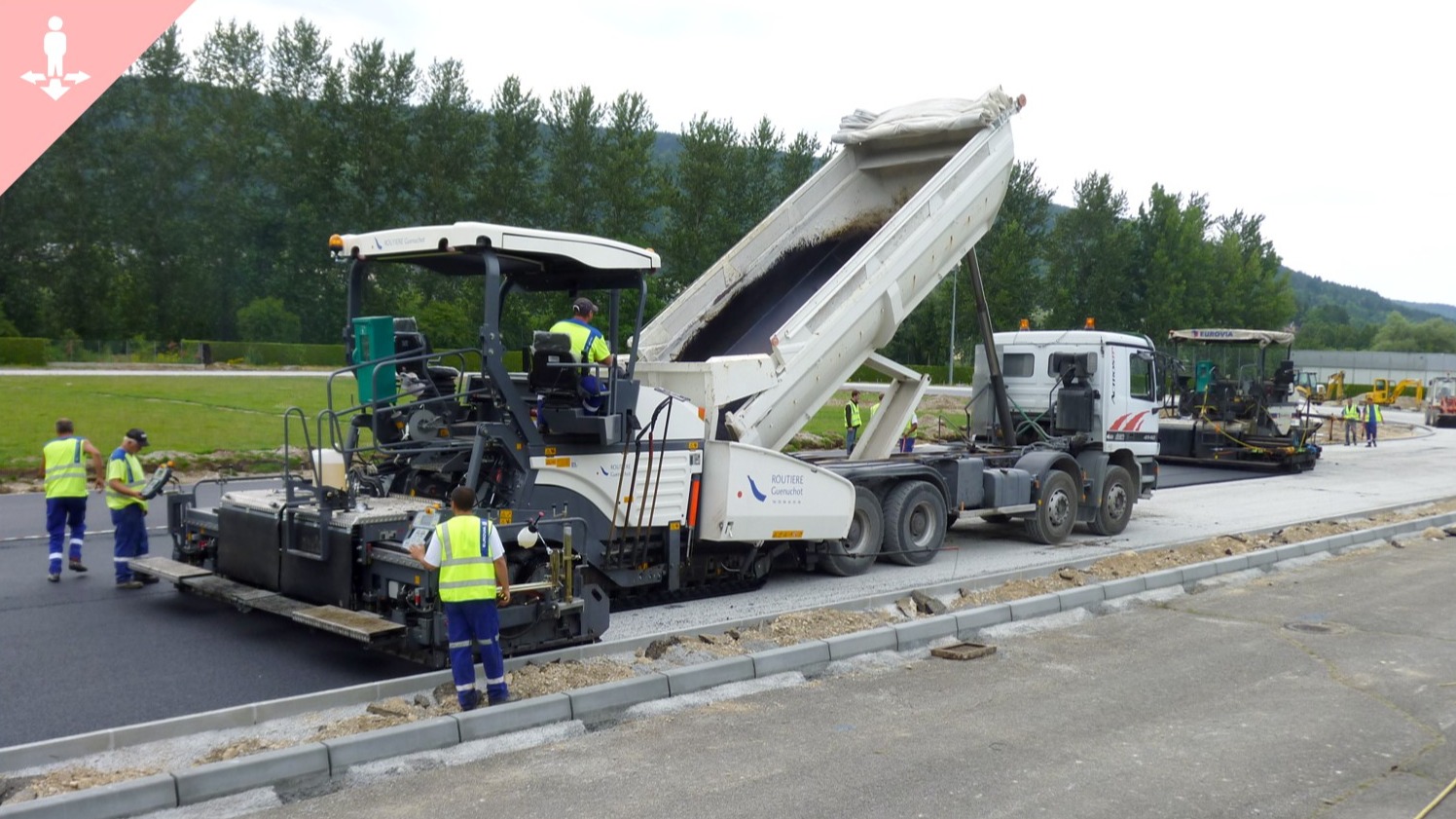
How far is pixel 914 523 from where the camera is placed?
11750mm

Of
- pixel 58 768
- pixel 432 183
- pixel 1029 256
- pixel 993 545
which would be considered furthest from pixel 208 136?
pixel 58 768

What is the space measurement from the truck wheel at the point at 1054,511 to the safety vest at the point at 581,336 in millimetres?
6666

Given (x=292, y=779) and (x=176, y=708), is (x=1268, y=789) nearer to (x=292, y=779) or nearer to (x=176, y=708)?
(x=292, y=779)

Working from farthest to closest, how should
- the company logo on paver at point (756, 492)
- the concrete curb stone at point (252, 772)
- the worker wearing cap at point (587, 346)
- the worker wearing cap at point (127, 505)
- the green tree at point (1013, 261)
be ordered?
the green tree at point (1013, 261), the worker wearing cap at point (127, 505), the company logo on paver at point (756, 492), the worker wearing cap at point (587, 346), the concrete curb stone at point (252, 772)

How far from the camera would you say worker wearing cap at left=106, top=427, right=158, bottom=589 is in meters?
9.67

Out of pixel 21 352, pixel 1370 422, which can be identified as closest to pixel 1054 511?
pixel 1370 422

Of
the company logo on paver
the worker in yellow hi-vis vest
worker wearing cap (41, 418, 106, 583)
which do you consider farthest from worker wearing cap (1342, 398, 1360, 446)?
worker wearing cap (41, 418, 106, 583)

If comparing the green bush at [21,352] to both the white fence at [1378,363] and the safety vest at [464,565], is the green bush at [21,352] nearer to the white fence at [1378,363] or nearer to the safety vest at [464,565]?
the safety vest at [464,565]

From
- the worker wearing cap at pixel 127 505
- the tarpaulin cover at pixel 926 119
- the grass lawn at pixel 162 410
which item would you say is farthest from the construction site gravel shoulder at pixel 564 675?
the grass lawn at pixel 162 410

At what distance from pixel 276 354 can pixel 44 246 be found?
16.9 metres

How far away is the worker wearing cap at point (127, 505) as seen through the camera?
9.67 metres

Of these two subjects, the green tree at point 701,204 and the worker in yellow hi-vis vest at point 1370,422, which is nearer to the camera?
the worker in yellow hi-vis vest at point 1370,422

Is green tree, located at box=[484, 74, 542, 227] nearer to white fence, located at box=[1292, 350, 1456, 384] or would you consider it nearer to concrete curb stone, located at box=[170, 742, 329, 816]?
concrete curb stone, located at box=[170, 742, 329, 816]

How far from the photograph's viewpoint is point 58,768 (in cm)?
559
